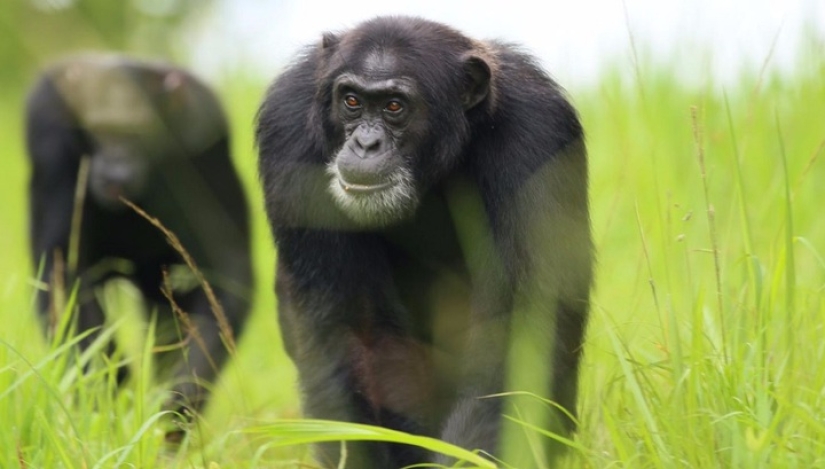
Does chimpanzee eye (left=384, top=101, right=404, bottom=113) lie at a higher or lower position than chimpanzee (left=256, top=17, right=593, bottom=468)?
higher

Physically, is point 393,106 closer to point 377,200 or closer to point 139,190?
point 377,200

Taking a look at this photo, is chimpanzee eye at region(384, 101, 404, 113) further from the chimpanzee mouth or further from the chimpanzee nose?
the chimpanzee mouth

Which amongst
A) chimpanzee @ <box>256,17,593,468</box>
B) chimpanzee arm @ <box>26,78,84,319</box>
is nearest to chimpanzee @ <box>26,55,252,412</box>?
chimpanzee arm @ <box>26,78,84,319</box>

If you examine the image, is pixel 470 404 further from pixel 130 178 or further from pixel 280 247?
pixel 130 178

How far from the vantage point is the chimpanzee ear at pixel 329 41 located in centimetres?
529

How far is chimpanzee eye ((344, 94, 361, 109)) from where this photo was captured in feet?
16.7

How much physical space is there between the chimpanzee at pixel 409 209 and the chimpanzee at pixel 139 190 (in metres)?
2.25

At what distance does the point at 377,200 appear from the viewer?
498 centimetres

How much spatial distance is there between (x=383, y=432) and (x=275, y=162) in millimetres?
1828

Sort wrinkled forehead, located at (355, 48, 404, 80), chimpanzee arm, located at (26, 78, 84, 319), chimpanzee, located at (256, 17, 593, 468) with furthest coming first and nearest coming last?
chimpanzee arm, located at (26, 78, 84, 319)
wrinkled forehead, located at (355, 48, 404, 80)
chimpanzee, located at (256, 17, 593, 468)

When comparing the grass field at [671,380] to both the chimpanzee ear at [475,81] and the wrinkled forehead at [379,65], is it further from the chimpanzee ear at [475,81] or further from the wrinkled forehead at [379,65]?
the wrinkled forehead at [379,65]

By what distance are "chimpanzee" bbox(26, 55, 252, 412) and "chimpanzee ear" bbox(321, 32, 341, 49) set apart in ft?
8.17

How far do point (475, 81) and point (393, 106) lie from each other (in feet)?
1.17

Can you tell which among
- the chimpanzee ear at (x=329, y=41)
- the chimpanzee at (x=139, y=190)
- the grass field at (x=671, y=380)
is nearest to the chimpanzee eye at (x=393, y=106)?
the chimpanzee ear at (x=329, y=41)
